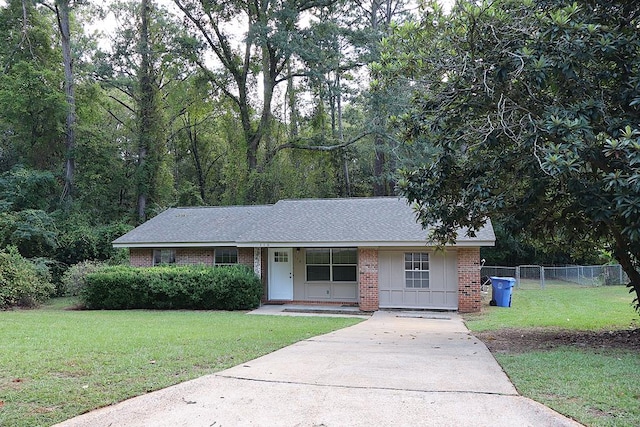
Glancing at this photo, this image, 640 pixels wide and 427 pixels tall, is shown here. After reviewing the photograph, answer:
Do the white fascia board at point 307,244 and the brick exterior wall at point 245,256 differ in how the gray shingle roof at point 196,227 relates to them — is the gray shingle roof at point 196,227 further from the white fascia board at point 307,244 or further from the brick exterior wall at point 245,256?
the brick exterior wall at point 245,256

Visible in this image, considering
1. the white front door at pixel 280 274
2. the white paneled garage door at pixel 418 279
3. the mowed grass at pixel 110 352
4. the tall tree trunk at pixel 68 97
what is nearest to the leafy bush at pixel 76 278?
the mowed grass at pixel 110 352

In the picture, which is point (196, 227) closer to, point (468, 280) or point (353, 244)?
point (353, 244)

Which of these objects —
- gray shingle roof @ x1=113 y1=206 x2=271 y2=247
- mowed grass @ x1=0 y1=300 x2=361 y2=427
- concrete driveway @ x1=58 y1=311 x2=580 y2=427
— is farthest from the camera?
gray shingle roof @ x1=113 y1=206 x2=271 y2=247

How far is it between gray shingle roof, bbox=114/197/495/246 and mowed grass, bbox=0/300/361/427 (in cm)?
338

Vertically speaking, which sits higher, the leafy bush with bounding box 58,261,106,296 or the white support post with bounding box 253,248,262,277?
the white support post with bounding box 253,248,262,277

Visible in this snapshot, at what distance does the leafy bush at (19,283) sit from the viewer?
16.1 metres

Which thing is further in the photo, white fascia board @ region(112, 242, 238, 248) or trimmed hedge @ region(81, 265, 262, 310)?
white fascia board @ region(112, 242, 238, 248)

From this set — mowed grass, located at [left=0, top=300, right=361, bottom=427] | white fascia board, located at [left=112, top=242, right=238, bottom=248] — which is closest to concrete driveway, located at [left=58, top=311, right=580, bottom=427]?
mowed grass, located at [left=0, top=300, right=361, bottom=427]

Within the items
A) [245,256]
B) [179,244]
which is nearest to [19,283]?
[179,244]

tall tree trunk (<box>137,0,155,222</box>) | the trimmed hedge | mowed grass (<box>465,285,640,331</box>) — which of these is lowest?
mowed grass (<box>465,285,640,331</box>)

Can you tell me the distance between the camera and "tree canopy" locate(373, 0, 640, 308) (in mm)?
7180

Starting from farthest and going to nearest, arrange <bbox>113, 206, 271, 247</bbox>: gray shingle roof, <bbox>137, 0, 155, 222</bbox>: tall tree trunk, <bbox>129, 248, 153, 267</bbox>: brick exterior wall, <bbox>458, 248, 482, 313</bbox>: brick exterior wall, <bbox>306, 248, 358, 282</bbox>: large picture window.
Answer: <bbox>137, 0, 155, 222</bbox>: tall tree trunk < <bbox>129, 248, 153, 267</bbox>: brick exterior wall < <bbox>113, 206, 271, 247</bbox>: gray shingle roof < <bbox>306, 248, 358, 282</bbox>: large picture window < <bbox>458, 248, 482, 313</bbox>: brick exterior wall

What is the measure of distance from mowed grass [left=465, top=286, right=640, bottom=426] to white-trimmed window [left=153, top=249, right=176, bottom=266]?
35.9 feet

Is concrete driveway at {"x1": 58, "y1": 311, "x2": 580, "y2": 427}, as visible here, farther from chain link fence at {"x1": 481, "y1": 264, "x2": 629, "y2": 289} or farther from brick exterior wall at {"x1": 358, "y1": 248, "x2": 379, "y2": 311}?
chain link fence at {"x1": 481, "y1": 264, "x2": 629, "y2": 289}
